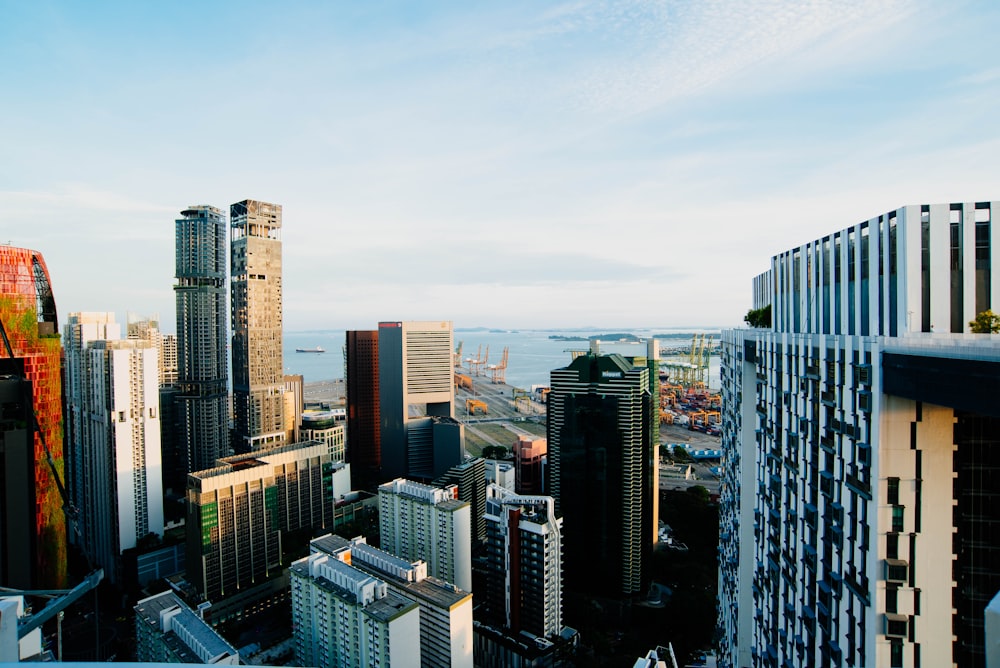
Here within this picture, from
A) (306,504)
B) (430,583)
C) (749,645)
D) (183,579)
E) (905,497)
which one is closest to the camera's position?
(905,497)

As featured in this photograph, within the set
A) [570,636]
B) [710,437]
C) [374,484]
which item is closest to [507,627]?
[570,636]

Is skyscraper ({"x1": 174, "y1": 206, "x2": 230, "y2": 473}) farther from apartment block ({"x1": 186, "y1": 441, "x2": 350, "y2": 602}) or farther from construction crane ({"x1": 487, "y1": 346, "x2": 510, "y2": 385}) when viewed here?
construction crane ({"x1": 487, "y1": 346, "x2": 510, "y2": 385})

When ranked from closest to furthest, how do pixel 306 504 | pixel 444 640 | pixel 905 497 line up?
pixel 905 497 → pixel 444 640 → pixel 306 504

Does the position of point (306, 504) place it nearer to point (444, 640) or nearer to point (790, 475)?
point (444, 640)

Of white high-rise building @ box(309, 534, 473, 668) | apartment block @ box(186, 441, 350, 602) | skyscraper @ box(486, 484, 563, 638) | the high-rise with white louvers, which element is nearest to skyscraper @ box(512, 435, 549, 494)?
apartment block @ box(186, 441, 350, 602)

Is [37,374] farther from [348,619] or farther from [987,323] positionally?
[987,323]

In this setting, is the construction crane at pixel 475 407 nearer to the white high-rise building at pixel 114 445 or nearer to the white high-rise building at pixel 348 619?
the white high-rise building at pixel 114 445
